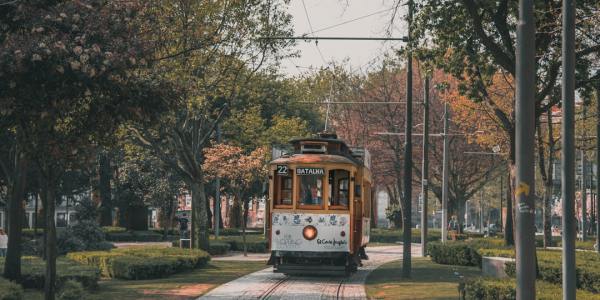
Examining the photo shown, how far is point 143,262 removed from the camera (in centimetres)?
2714

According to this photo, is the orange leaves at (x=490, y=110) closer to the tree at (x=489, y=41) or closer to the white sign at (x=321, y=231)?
the tree at (x=489, y=41)

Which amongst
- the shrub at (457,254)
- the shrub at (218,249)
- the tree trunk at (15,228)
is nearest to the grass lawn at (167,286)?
the tree trunk at (15,228)

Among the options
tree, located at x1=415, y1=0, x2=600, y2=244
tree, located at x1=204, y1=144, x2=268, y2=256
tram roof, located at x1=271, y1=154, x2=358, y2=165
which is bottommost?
tram roof, located at x1=271, y1=154, x2=358, y2=165

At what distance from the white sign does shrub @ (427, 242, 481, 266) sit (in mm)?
9710

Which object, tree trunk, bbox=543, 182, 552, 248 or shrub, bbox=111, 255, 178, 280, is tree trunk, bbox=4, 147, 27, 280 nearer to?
shrub, bbox=111, 255, 178, 280

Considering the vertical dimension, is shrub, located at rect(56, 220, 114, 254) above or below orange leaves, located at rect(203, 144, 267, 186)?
below

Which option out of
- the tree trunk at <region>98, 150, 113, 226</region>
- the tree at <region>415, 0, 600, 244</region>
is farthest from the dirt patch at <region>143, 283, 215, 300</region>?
the tree trunk at <region>98, 150, 113, 226</region>

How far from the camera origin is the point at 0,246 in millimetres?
41031

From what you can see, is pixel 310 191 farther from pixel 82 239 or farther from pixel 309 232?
pixel 82 239

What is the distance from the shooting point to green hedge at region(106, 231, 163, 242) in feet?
204

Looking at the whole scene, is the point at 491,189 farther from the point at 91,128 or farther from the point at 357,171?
the point at 91,128

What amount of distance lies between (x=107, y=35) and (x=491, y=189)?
9091 cm

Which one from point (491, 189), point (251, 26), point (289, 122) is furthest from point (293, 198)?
point (491, 189)

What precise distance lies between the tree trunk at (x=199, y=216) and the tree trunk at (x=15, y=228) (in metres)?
12.7
